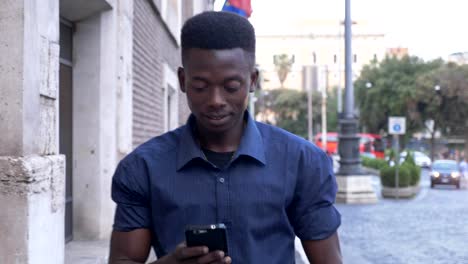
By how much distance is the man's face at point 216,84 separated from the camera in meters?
2.15

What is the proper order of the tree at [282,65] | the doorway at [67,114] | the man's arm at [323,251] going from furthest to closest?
the tree at [282,65], the doorway at [67,114], the man's arm at [323,251]

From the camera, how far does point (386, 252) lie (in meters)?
11.9

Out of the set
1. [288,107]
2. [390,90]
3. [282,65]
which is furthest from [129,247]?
[282,65]

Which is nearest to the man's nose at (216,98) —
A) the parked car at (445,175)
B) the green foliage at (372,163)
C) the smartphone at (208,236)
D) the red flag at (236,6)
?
the smartphone at (208,236)

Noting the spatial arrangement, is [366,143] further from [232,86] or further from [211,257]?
[211,257]

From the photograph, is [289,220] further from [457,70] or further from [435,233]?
[457,70]

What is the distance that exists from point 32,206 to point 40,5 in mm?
1111

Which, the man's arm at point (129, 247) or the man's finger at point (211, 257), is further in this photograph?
the man's arm at point (129, 247)

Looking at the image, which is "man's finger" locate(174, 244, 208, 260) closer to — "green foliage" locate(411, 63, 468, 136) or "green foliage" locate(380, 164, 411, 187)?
"green foliage" locate(380, 164, 411, 187)

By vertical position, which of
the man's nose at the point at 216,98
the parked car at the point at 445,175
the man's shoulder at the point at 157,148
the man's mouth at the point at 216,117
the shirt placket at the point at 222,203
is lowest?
the parked car at the point at 445,175

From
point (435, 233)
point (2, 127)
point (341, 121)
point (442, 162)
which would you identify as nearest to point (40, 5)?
point (2, 127)

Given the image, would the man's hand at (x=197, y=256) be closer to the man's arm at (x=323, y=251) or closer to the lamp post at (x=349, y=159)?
the man's arm at (x=323, y=251)

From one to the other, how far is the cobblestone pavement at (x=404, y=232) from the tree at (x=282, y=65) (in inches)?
2407

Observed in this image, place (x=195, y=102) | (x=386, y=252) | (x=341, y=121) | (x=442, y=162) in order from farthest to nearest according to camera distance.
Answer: (x=442, y=162) < (x=341, y=121) < (x=386, y=252) < (x=195, y=102)
